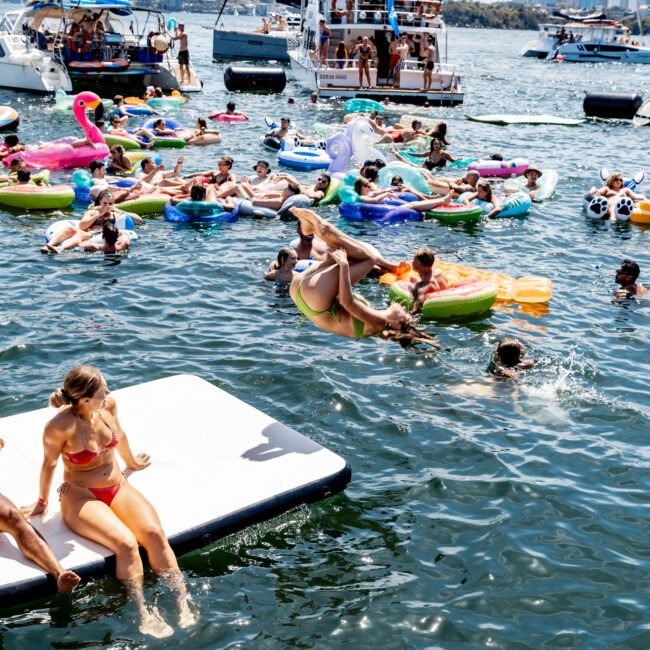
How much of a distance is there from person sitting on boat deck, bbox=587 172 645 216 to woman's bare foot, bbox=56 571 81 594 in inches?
580

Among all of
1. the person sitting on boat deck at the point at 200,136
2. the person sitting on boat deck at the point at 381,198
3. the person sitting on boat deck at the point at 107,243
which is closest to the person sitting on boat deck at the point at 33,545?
the person sitting on boat deck at the point at 107,243

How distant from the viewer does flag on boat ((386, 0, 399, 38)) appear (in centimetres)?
3192

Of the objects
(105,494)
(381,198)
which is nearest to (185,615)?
(105,494)

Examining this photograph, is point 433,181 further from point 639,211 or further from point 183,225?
point 183,225

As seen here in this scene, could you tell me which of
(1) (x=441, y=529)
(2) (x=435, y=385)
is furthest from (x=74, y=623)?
(2) (x=435, y=385)

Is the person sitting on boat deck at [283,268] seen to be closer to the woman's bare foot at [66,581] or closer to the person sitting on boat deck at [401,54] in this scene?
the woman's bare foot at [66,581]

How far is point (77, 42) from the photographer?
1230 inches

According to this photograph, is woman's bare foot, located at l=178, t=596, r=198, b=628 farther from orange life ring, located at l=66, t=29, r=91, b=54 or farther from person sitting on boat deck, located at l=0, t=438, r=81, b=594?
orange life ring, located at l=66, t=29, r=91, b=54

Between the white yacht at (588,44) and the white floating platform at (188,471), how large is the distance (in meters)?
66.0

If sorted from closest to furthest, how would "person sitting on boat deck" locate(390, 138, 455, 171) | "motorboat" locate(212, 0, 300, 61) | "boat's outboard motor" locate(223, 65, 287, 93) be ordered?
1. "person sitting on boat deck" locate(390, 138, 455, 171)
2. "boat's outboard motor" locate(223, 65, 287, 93)
3. "motorboat" locate(212, 0, 300, 61)

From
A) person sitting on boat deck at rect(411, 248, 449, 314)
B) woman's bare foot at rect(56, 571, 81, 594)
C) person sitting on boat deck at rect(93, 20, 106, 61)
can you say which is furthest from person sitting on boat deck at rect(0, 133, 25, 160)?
woman's bare foot at rect(56, 571, 81, 594)

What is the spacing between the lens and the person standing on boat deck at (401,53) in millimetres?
32625

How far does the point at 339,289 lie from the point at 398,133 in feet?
59.1

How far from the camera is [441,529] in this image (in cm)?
762
